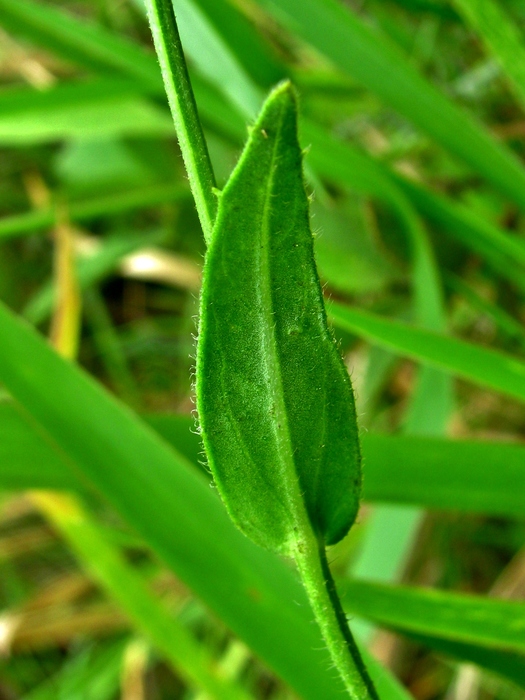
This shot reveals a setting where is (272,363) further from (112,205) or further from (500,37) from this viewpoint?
(112,205)

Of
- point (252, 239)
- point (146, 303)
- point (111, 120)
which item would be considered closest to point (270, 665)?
point (252, 239)

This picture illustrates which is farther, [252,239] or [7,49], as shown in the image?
[7,49]

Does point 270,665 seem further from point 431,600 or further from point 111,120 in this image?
point 111,120

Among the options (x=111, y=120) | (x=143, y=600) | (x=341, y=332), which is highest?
(x=111, y=120)

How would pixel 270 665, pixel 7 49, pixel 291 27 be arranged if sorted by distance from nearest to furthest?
pixel 270 665
pixel 291 27
pixel 7 49

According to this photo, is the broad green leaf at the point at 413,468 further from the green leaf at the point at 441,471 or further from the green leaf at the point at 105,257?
the green leaf at the point at 105,257

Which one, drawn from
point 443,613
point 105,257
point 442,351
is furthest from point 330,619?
point 105,257

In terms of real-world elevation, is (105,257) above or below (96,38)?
below
